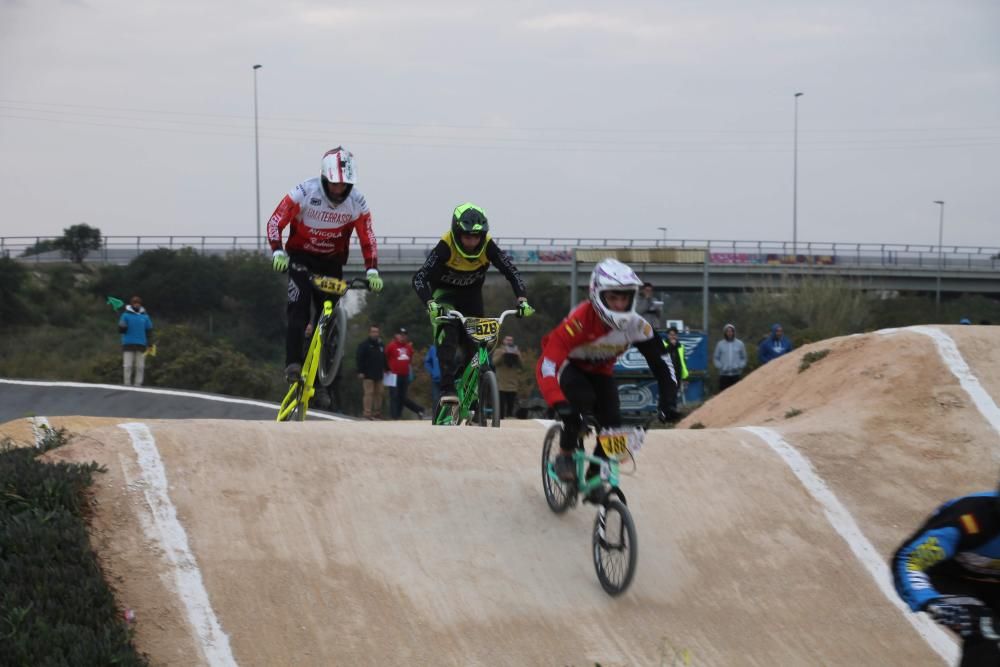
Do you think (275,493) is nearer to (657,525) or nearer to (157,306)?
(657,525)

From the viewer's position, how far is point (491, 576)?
750 centimetres

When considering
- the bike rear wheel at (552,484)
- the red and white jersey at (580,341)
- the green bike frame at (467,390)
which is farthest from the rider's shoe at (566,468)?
→ the green bike frame at (467,390)

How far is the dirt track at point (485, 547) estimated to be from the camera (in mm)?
6723

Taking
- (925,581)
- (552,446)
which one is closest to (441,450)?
(552,446)

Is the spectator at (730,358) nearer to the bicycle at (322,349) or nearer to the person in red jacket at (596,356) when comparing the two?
the bicycle at (322,349)

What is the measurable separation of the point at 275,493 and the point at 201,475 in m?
0.52

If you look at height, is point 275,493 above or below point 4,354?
above

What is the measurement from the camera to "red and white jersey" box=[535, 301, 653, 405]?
24.5 feet

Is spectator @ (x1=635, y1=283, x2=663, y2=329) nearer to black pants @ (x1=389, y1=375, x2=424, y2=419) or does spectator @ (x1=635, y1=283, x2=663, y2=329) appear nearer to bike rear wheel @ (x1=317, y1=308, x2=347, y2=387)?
black pants @ (x1=389, y1=375, x2=424, y2=419)

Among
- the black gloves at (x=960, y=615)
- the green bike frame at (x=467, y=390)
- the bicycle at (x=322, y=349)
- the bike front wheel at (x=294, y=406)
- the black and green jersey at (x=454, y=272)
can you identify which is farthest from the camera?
the bike front wheel at (x=294, y=406)

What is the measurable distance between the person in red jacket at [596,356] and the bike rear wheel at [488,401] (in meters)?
1.93

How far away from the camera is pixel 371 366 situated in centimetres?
1850

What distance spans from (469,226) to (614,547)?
3618mm

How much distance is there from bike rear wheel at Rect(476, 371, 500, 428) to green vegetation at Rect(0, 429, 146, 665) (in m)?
3.70
